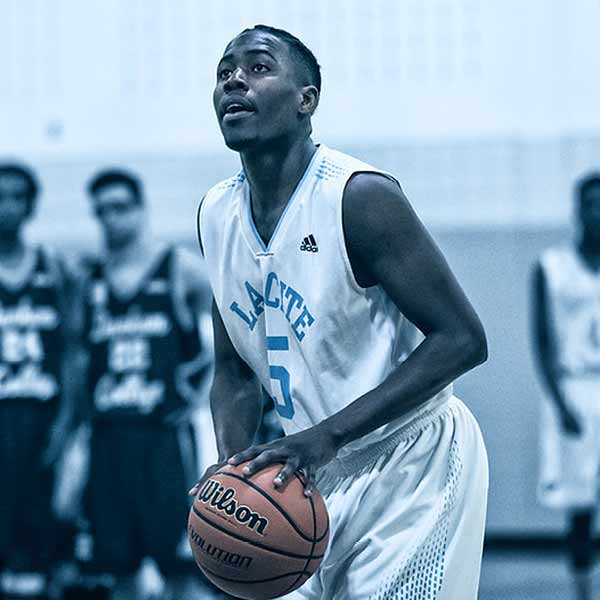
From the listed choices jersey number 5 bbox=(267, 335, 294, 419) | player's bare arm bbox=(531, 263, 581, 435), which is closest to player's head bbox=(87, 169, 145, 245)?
player's bare arm bbox=(531, 263, 581, 435)

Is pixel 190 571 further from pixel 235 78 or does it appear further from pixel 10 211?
pixel 235 78

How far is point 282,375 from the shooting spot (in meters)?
2.93

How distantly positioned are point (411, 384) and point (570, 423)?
3.65 m

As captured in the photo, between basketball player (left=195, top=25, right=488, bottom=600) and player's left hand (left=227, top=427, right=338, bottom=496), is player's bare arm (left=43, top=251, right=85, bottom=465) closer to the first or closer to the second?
basketball player (left=195, top=25, right=488, bottom=600)

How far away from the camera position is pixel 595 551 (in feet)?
19.8

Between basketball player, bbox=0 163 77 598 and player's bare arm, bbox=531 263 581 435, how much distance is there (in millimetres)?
2501

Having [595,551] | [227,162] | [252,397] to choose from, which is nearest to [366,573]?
[252,397]

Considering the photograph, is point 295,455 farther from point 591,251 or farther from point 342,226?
point 591,251

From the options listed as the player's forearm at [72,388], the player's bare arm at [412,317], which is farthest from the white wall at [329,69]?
the player's bare arm at [412,317]

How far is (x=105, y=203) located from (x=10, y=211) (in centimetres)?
54

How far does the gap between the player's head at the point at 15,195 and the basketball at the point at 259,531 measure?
432cm

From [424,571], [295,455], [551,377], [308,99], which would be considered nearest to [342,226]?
[308,99]

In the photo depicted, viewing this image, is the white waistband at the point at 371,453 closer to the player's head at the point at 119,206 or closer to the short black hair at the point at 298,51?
the short black hair at the point at 298,51

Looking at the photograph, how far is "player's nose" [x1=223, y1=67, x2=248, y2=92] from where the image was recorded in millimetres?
2766
